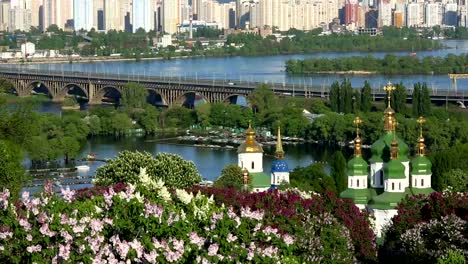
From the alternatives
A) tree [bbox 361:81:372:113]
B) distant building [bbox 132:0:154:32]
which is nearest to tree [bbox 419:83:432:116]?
tree [bbox 361:81:372:113]

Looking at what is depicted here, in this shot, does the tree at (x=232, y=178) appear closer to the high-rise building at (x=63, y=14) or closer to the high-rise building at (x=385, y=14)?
the high-rise building at (x=63, y=14)

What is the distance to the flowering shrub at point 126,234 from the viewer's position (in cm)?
414

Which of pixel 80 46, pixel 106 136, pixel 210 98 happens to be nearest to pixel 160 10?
pixel 80 46

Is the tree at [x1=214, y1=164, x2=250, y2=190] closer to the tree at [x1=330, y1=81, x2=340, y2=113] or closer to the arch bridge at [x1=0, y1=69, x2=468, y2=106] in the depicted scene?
the tree at [x1=330, y1=81, x2=340, y2=113]

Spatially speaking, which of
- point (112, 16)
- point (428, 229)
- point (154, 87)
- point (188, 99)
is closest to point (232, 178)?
point (428, 229)

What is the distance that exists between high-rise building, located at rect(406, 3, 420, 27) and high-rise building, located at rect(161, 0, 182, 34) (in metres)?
13.1

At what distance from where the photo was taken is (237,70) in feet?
111

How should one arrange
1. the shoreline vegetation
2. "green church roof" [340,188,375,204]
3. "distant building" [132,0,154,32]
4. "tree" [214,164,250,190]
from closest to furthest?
1. "green church roof" [340,188,375,204]
2. "tree" [214,164,250,190]
3. the shoreline vegetation
4. "distant building" [132,0,154,32]

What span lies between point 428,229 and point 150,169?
10.8 ft

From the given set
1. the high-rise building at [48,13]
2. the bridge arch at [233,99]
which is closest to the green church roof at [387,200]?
the bridge arch at [233,99]

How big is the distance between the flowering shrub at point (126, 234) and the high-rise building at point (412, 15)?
60.3 metres

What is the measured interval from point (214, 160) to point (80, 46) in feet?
101

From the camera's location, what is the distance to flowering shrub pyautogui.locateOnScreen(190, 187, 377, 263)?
5.89 meters

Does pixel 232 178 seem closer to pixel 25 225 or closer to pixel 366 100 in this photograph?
pixel 25 225
